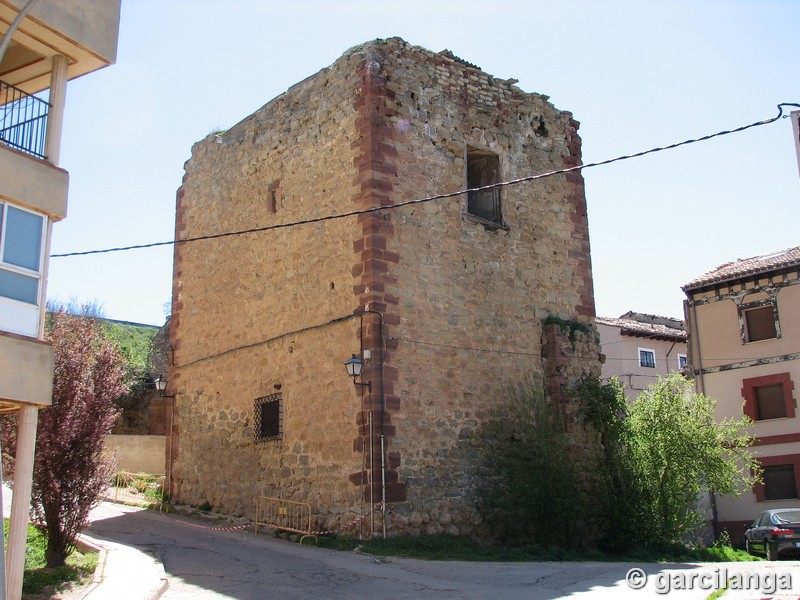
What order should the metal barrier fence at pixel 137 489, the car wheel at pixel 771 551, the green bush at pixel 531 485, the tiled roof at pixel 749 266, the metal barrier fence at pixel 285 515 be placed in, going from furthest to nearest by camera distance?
1. the tiled roof at pixel 749 266
2. the metal barrier fence at pixel 137 489
3. the car wheel at pixel 771 551
4. the green bush at pixel 531 485
5. the metal barrier fence at pixel 285 515

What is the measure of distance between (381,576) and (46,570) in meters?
4.00

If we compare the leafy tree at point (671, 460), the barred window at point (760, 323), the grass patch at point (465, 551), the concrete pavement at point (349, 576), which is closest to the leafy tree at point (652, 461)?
the leafy tree at point (671, 460)

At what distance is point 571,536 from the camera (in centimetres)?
1423

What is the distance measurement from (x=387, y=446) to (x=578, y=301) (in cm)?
588

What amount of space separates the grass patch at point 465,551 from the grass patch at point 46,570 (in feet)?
11.7

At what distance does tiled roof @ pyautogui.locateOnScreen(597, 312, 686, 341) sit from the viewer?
3244 centimetres

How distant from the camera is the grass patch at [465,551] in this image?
39.9 feet

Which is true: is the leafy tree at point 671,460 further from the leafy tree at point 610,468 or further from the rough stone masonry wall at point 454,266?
the rough stone masonry wall at point 454,266

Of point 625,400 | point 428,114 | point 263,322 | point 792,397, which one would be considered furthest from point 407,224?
point 792,397

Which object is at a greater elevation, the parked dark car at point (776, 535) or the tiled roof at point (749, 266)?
the tiled roof at point (749, 266)

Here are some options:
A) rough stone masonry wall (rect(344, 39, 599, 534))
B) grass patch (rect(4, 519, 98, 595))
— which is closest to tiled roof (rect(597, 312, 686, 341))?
rough stone masonry wall (rect(344, 39, 599, 534))

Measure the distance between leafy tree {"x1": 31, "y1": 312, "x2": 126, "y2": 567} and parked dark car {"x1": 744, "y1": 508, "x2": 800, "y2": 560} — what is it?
1205 cm

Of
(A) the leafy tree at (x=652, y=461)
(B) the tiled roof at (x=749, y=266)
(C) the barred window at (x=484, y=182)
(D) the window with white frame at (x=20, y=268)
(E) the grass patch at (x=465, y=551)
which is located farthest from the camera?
(B) the tiled roof at (x=749, y=266)

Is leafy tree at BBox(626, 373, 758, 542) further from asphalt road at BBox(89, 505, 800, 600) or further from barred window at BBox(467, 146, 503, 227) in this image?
barred window at BBox(467, 146, 503, 227)
